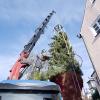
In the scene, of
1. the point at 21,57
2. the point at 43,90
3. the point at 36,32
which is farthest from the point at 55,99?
the point at 36,32

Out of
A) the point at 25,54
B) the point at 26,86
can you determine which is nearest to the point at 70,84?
the point at 25,54

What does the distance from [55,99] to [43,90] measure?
33 cm

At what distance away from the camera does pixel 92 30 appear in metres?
13.7

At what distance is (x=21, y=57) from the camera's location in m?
13.4

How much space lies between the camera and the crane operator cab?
592 centimetres

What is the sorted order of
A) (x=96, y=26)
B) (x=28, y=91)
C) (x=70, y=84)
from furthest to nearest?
1. (x=96, y=26)
2. (x=70, y=84)
3. (x=28, y=91)

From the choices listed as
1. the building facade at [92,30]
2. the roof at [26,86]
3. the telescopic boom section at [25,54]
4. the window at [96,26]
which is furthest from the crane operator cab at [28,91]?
the window at [96,26]

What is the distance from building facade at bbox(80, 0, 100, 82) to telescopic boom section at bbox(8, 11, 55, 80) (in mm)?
2909

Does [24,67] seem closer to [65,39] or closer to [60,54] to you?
[60,54]

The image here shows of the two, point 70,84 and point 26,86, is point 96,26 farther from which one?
point 26,86

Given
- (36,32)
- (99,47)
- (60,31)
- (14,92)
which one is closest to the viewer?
(14,92)

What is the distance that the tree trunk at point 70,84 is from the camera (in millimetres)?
12016

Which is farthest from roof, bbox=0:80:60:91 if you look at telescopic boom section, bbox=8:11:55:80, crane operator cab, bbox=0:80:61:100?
telescopic boom section, bbox=8:11:55:80

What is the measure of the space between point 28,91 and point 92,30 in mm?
8301
